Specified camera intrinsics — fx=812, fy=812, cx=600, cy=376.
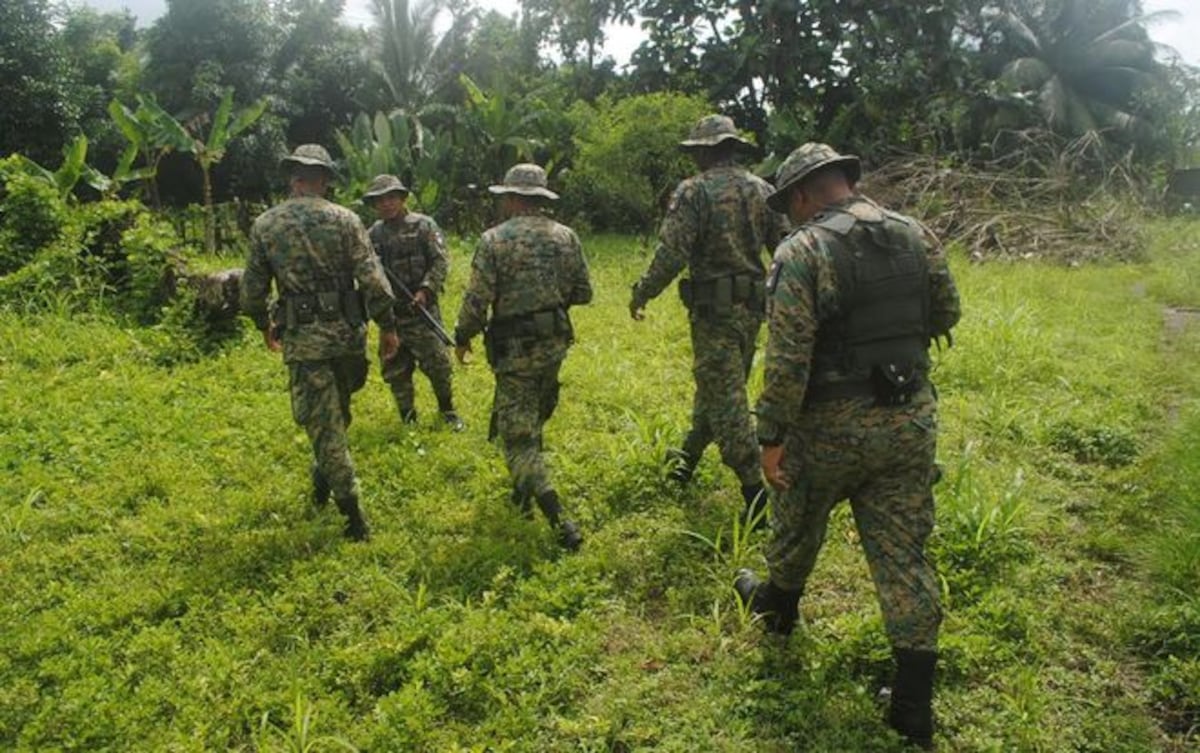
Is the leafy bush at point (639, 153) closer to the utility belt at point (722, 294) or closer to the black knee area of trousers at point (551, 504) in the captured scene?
the utility belt at point (722, 294)

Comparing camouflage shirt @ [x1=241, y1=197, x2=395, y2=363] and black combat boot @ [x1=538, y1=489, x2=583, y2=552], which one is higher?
camouflage shirt @ [x1=241, y1=197, x2=395, y2=363]

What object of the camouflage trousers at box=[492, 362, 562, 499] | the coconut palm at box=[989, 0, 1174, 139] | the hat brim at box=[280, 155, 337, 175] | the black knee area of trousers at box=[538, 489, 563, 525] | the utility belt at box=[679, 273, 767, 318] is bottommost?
the black knee area of trousers at box=[538, 489, 563, 525]

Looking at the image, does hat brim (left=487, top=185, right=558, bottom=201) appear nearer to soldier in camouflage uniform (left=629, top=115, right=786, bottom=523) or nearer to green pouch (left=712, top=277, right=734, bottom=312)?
soldier in camouflage uniform (left=629, top=115, right=786, bottom=523)

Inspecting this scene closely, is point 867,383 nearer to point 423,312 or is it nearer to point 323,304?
point 323,304

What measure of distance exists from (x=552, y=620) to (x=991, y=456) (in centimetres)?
351

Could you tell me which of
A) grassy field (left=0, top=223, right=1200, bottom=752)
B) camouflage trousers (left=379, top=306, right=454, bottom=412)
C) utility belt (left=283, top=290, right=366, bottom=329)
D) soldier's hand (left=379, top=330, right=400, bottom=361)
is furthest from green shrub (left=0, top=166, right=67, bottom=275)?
soldier's hand (left=379, top=330, right=400, bottom=361)

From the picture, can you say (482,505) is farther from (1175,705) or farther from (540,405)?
(1175,705)

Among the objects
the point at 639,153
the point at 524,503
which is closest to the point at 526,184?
the point at 524,503

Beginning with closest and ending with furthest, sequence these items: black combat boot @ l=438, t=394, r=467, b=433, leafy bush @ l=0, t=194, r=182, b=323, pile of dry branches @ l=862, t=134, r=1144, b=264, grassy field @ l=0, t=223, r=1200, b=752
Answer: grassy field @ l=0, t=223, r=1200, b=752 → black combat boot @ l=438, t=394, r=467, b=433 → leafy bush @ l=0, t=194, r=182, b=323 → pile of dry branches @ l=862, t=134, r=1144, b=264

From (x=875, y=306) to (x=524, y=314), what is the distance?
7.15 feet

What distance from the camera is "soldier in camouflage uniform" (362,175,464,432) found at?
6266 millimetres

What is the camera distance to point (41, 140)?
16438 mm

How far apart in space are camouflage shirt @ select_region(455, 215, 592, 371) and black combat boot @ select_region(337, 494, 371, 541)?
1144 mm

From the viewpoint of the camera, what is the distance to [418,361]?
6.56m
